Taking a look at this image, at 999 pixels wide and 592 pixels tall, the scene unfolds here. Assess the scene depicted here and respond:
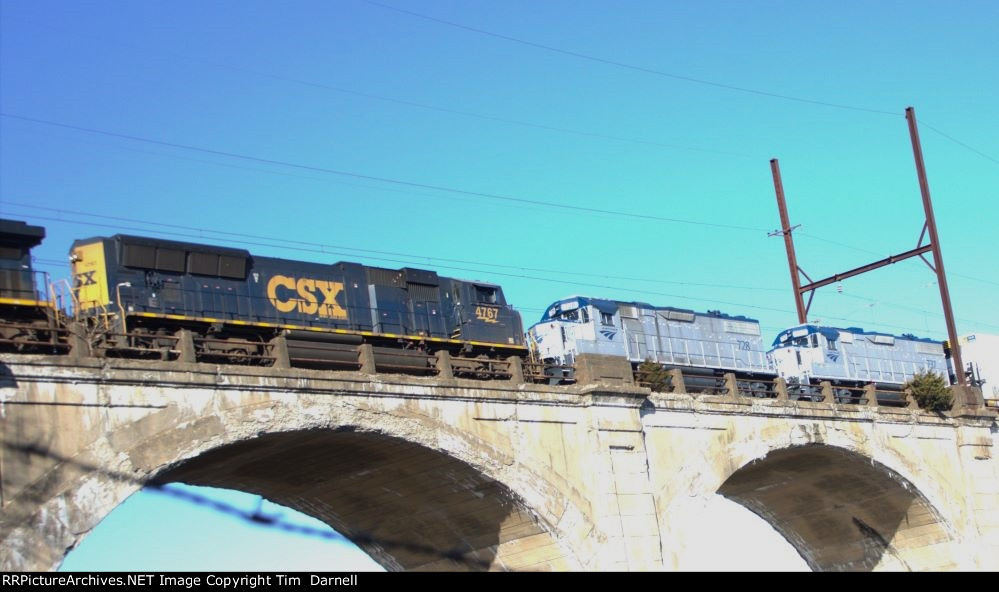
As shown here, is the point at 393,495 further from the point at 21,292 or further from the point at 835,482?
the point at 835,482

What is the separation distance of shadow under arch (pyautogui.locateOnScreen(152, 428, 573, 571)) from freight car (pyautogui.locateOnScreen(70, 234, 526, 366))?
231 cm

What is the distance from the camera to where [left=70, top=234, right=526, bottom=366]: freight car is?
91.6 ft

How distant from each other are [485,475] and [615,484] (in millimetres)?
3721

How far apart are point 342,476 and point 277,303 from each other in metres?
5.17

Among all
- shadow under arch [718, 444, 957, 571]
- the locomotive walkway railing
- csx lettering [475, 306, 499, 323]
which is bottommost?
shadow under arch [718, 444, 957, 571]

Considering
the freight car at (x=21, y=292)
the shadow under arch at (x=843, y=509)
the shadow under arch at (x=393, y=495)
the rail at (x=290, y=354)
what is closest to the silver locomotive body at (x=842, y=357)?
the shadow under arch at (x=843, y=509)

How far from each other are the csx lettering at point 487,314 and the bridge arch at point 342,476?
7018 millimetres

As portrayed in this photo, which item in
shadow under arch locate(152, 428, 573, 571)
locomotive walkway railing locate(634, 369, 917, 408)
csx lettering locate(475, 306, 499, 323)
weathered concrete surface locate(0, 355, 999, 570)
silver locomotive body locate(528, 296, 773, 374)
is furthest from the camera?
silver locomotive body locate(528, 296, 773, 374)

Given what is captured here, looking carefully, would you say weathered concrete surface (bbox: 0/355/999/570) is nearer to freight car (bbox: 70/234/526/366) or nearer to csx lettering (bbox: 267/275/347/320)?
freight car (bbox: 70/234/526/366)

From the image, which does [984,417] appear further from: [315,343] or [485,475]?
[315,343]

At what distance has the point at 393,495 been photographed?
2970 centimetres

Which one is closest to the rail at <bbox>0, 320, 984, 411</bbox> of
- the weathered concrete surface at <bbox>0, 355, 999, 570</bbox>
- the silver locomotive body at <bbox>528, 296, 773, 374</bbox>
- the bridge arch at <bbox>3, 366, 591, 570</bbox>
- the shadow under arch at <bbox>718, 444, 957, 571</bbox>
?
the weathered concrete surface at <bbox>0, 355, 999, 570</bbox>

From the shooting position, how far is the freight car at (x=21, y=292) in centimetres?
2380

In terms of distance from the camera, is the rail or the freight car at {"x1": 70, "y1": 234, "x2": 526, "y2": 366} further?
the freight car at {"x1": 70, "y1": 234, "x2": 526, "y2": 366}
